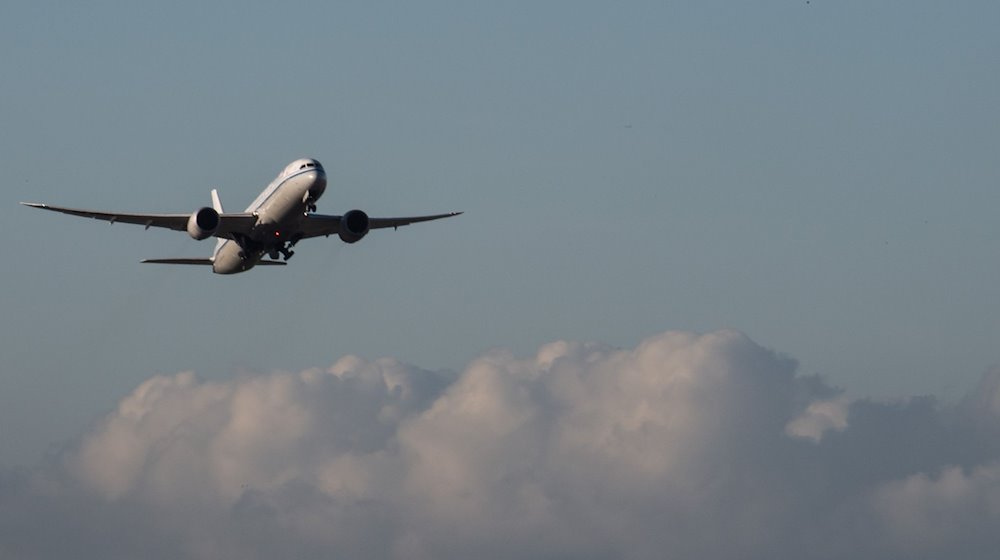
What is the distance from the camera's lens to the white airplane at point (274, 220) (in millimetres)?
111750

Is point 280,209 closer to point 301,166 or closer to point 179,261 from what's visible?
point 301,166

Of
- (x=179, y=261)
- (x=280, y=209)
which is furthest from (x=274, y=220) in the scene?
(x=179, y=261)

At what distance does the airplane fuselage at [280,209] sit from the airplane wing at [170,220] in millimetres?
668

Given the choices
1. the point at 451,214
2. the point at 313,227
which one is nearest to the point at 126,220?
the point at 313,227

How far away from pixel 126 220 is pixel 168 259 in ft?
30.3

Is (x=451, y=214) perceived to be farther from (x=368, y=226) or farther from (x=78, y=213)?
(x=78, y=213)

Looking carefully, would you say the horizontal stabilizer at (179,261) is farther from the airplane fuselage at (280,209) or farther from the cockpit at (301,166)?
the cockpit at (301,166)

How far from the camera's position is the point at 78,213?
376ft

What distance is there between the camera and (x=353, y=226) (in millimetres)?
116000

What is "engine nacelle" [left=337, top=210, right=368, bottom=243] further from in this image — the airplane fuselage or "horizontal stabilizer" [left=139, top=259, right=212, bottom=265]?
"horizontal stabilizer" [left=139, top=259, right=212, bottom=265]

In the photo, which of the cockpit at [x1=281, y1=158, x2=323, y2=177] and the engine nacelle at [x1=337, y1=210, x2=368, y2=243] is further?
the engine nacelle at [x1=337, y1=210, x2=368, y2=243]

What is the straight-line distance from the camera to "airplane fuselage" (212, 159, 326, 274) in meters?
111

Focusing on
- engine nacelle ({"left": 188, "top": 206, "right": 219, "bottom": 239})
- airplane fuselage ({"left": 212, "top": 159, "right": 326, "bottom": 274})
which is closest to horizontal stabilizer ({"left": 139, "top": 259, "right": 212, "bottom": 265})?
airplane fuselage ({"left": 212, "top": 159, "right": 326, "bottom": 274})

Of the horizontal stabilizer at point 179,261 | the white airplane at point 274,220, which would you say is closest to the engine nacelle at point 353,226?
the white airplane at point 274,220
